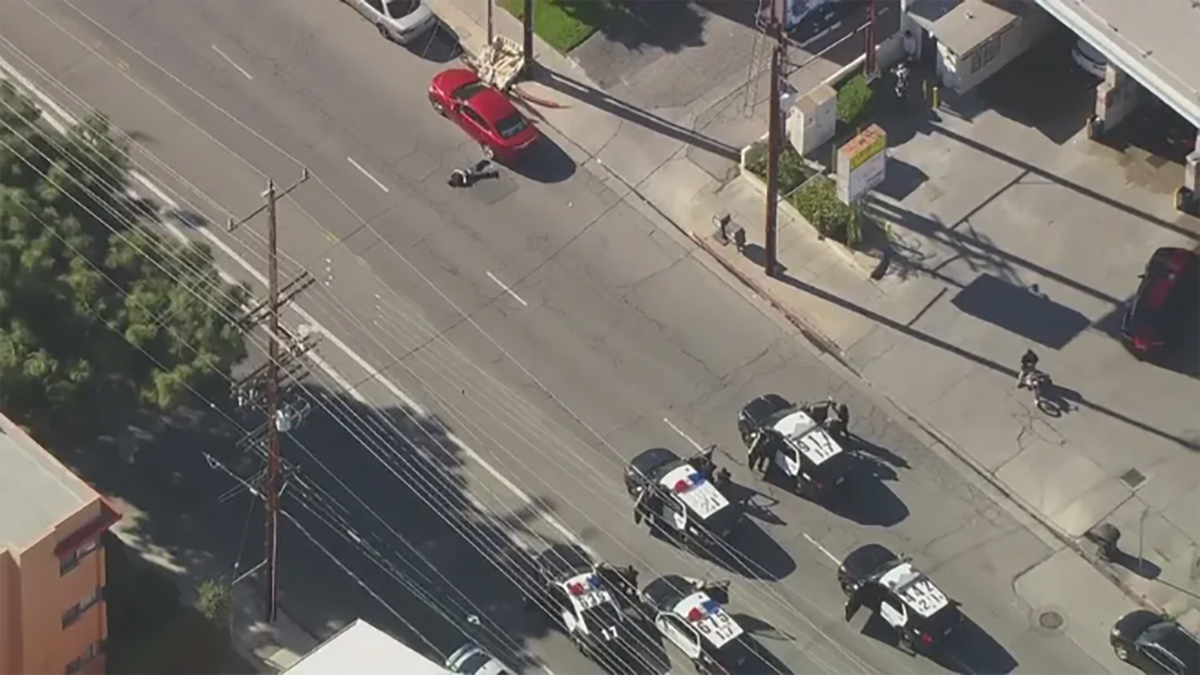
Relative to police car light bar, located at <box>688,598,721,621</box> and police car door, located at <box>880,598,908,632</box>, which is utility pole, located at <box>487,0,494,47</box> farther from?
police car door, located at <box>880,598,908,632</box>

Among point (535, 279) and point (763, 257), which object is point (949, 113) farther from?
point (535, 279)

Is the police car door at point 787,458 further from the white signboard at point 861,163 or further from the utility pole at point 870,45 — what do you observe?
the utility pole at point 870,45

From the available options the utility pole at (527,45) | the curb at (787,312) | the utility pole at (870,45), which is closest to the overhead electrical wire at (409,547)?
the curb at (787,312)

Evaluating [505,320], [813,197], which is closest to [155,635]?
[505,320]

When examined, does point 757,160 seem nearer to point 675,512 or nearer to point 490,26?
point 490,26

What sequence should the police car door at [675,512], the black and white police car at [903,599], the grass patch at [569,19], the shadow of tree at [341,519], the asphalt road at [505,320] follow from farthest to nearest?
the grass patch at [569,19] < the asphalt road at [505,320] < the police car door at [675,512] < the shadow of tree at [341,519] < the black and white police car at [903,599]

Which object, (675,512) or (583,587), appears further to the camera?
(675,512)

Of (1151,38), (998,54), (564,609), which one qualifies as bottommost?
(564,609)

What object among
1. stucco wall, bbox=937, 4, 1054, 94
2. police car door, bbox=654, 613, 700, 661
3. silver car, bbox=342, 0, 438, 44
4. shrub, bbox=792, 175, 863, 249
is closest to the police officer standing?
police car door, bbox=654, 613, 700, 661
